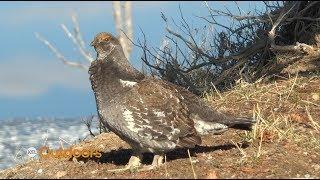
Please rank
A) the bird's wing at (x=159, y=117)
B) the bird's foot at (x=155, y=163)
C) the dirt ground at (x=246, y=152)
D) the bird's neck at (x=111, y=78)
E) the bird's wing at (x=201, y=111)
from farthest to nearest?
1. the bird's wing at (x=201, y=111)
2. the bird's neck at (x=111, y=78)
3. the bird's foot at (x=155, y=163)
4. the bird's wing at (x=159, y=117)
5. the dirt ground at (x=246, y=152)

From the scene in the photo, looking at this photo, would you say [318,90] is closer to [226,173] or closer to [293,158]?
[293,158]

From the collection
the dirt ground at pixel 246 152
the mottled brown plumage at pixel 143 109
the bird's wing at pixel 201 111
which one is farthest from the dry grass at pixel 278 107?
the mottled brown plumage at pixel 143 109

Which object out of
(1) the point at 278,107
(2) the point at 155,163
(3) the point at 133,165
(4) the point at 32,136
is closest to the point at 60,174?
(3) the point at 133,165

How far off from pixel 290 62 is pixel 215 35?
1609 millimetres

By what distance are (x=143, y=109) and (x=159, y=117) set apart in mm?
208

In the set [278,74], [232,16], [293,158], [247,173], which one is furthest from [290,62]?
[247,173]

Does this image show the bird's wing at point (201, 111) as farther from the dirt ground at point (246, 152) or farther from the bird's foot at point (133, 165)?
the bird's foot at point (133, 165)

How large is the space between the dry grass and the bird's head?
2.07 m

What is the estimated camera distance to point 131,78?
8500 millimetres

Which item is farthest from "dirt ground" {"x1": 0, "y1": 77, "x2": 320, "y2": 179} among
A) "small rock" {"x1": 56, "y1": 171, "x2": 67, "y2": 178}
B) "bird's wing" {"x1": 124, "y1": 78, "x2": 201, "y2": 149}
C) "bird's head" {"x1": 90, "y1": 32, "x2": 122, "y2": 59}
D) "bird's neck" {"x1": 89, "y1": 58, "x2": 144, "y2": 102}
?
"bird's head" {"x1": 90, "y1": 32, "x2": 122, "y2": 59}

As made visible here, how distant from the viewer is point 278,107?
36.7 ft

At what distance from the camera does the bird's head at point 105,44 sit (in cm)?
874

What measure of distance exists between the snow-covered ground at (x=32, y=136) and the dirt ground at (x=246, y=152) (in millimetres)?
846

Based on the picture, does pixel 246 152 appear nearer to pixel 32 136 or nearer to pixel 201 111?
pixel 201 111
